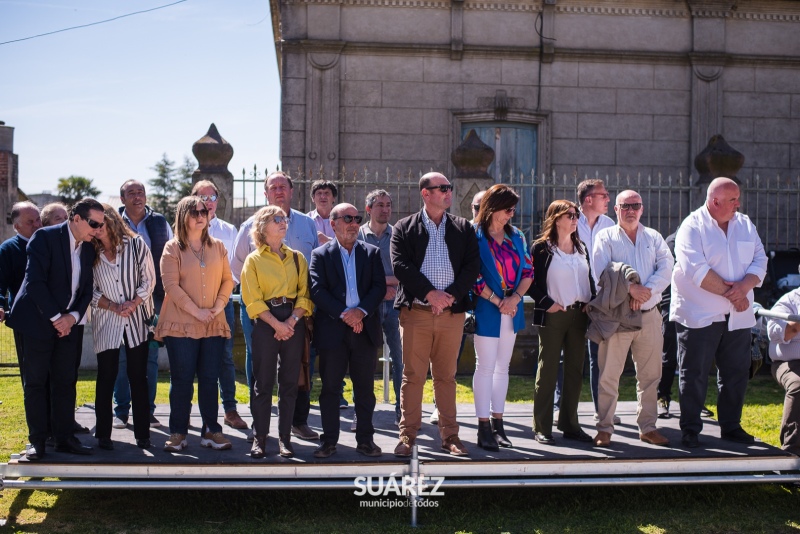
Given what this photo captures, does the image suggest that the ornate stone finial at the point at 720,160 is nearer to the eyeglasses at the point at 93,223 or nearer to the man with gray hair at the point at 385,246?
the man with gray hair at the point at 385,246

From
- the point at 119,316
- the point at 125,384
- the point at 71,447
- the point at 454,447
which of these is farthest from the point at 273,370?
the point at 125,384

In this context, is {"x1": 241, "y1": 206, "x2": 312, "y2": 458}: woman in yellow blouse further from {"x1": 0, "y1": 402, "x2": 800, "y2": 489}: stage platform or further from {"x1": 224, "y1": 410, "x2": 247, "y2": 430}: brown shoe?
{"x1": 224, "y1": 410, "x2": 247, "y2": 430}: brown shoe

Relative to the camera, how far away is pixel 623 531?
5520mm

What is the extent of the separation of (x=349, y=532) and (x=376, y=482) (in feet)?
1.47

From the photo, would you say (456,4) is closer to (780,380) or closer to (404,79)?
(404,79)

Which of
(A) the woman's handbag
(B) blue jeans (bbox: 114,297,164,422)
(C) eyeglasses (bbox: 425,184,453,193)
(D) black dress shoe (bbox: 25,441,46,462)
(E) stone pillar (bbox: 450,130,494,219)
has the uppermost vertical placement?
(E) stone pillar (bbox: 450,130,494,219)

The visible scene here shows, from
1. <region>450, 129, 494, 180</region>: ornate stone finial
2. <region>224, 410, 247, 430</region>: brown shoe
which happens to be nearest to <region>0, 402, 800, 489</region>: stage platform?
<region>224, 410, 247, 430</region>: brown shoe

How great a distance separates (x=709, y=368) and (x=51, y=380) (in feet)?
15.7

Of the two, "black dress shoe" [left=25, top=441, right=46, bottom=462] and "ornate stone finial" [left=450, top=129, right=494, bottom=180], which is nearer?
"black dress shoe" [left=25, top=441, right=46, bottom=462]

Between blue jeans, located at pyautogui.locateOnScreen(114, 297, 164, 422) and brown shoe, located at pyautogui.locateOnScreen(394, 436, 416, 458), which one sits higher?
blue jeans, located at pyautogui.locateOnScreen(114, 297, 164, 422)

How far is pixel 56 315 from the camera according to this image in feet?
19.0

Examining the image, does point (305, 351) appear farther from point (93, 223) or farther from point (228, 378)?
point (93, 223)

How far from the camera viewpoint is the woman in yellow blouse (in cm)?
588

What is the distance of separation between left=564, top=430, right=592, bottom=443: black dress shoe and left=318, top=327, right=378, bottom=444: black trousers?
61.9 inches
